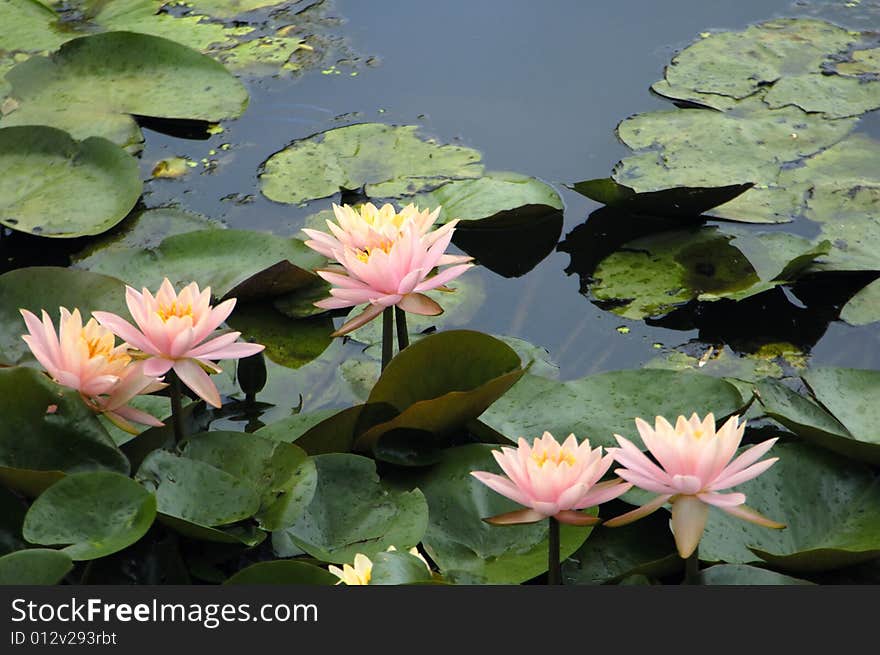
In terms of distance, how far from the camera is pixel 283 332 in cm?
260

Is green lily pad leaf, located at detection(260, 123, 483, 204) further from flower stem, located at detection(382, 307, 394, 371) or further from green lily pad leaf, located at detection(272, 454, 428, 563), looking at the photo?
green lily pad leaf, located at detection(272, 454, 428, 563)

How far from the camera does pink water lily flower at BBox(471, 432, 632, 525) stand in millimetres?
1526

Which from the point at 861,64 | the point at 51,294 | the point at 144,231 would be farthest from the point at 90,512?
the point at 861,64

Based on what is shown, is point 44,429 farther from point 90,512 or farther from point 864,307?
point 864,307

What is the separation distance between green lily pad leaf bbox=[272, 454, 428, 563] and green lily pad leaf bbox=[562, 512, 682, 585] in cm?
27

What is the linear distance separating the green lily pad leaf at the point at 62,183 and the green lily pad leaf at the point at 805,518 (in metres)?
1.75

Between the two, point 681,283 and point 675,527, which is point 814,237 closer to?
point 681,283

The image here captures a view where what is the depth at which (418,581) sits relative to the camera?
5.18ft

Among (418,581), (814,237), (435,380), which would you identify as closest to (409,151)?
(814,237)

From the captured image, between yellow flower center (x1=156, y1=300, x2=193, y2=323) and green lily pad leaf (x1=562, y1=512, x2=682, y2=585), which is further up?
yellow flower center (x1=156, y1=300, x2=193, y2=323)

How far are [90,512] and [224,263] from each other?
1085mm

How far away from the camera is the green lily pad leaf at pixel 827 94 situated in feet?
11.0

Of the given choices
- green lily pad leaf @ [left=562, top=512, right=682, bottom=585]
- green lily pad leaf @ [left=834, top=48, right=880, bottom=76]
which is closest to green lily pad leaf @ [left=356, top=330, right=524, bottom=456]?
green lily pad leaf @ [left=562, top=512, right=682, bottom=585]

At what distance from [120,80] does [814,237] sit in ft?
6.96
